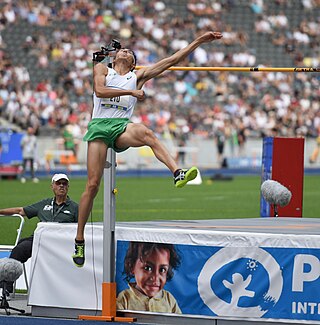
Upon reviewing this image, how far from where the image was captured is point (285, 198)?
33.3ft

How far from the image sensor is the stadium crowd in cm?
3125

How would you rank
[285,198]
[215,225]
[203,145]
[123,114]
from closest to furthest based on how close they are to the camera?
[123,114]
[215,225]
[285,198]
[203,145]

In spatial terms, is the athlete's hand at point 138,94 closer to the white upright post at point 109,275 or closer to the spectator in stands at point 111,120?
the spectator in stands at point 111,120

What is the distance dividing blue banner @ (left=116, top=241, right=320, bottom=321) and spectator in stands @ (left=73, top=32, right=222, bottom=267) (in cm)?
74

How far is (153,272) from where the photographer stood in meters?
8.03

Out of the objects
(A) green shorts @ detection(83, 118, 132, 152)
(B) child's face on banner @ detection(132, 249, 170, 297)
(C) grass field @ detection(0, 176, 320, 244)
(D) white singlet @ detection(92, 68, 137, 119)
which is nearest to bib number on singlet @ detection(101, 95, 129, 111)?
(D) white singlet @ detection(92, 68, 137, 119)

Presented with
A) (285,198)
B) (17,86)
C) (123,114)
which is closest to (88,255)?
(123,114)

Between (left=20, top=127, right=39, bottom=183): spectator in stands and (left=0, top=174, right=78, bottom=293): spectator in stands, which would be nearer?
(left=0, top=174, right=78, bottom=293): spectator in stands

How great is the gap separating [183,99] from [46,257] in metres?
25.9

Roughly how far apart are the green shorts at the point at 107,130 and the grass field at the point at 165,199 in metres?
5.50

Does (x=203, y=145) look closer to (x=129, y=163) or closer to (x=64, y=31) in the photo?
(x=129, y=163)

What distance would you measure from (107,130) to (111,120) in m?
0.10

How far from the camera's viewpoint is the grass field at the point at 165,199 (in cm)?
1742

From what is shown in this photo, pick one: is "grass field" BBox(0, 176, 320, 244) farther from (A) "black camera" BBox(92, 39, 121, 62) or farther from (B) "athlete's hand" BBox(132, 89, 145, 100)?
(B) "athlete's hand" BBox(132, 89, 145, 100)
